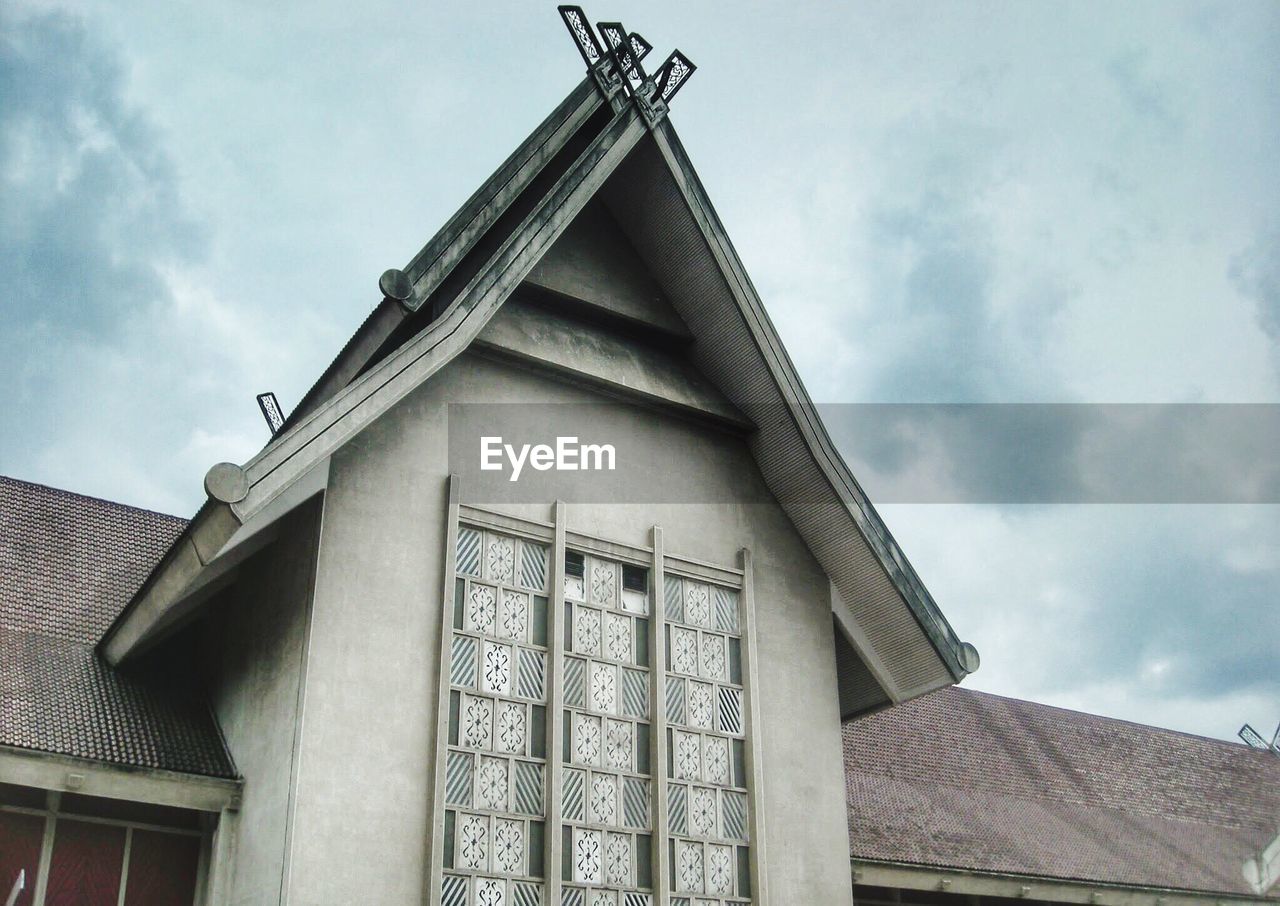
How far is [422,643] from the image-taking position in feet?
40.7

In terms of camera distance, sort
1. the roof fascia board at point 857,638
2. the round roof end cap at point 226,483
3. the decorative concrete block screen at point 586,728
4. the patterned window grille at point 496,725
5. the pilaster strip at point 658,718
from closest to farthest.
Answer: the round roof end cap at point 226,483, the patterned window grille at point 496,725, the decorative concrete block screen at point 586,728, the pilaster strip at point 658,718, the roof fascia board at point 857,638

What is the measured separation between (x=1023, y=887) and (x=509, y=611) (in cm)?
890

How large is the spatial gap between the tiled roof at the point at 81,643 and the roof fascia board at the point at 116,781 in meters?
0.08

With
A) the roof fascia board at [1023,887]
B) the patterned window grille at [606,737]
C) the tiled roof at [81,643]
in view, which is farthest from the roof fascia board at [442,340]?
the roof fascia board at [1023,887]

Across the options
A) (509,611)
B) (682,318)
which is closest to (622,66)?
(682,318)

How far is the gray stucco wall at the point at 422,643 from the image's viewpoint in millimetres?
11445

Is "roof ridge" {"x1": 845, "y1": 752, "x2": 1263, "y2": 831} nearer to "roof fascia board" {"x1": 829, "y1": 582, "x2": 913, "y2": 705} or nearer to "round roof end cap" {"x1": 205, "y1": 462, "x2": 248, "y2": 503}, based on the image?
"roof fascia board" {"x1": 829, "y1": 582, "x2": 913, "y2": 705}

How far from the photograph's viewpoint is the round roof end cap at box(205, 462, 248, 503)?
35.2ft

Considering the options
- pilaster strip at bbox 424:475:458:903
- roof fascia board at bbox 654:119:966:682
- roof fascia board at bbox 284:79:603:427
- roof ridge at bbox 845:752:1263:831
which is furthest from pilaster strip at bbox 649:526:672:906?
roof ridge at bbox 845:752:1263:831

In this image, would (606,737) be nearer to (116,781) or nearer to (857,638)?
(857,638)

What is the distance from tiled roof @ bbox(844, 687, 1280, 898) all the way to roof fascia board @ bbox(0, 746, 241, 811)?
8050mm

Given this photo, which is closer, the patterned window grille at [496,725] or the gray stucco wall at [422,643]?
the gray stucco wall at [422,643]

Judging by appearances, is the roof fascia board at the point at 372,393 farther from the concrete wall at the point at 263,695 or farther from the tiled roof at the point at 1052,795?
the tiled roof at the point at 1052,795

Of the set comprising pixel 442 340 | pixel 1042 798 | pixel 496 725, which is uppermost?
pixel 442 340
